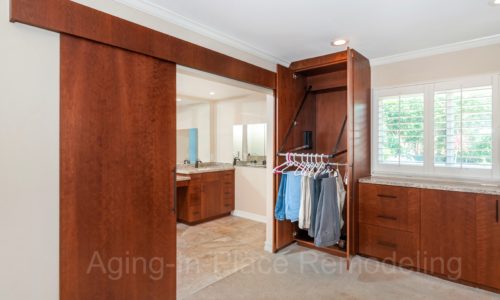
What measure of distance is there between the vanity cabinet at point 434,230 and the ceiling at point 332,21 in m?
1.50

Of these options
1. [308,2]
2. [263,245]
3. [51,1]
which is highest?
[308,2]

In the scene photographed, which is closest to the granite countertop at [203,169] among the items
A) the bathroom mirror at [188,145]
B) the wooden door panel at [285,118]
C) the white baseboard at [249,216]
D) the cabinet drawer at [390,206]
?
the bathroom mirror at [188,145]

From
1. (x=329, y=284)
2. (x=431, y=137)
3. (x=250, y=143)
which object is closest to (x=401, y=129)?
(x=431, y=137)

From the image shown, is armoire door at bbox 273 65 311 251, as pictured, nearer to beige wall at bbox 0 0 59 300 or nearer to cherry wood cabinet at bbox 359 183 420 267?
cherry wood cabinet at bbox 359 183 420 267

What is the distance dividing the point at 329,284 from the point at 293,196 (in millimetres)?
895

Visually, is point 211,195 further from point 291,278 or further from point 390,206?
point 390,206

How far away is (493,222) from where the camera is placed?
7.98 ft

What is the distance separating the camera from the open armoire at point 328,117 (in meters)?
2.95

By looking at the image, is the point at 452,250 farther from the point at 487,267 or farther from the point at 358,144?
the point at 358,144

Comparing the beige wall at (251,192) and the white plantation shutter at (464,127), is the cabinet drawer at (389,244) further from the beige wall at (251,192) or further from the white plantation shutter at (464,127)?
the beige wall at (251,192)

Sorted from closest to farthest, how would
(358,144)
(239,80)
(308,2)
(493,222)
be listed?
(308,2) → (493,222) → (239,80) → (358,144)

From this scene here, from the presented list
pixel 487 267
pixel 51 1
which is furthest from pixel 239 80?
pixel 487 267

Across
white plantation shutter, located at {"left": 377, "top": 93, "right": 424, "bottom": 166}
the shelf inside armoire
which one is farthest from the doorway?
white plantation shutter, located at {"left": 377, "top": 93, "right": 424, "bottom": 166}

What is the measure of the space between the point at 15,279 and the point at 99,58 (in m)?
1.38
